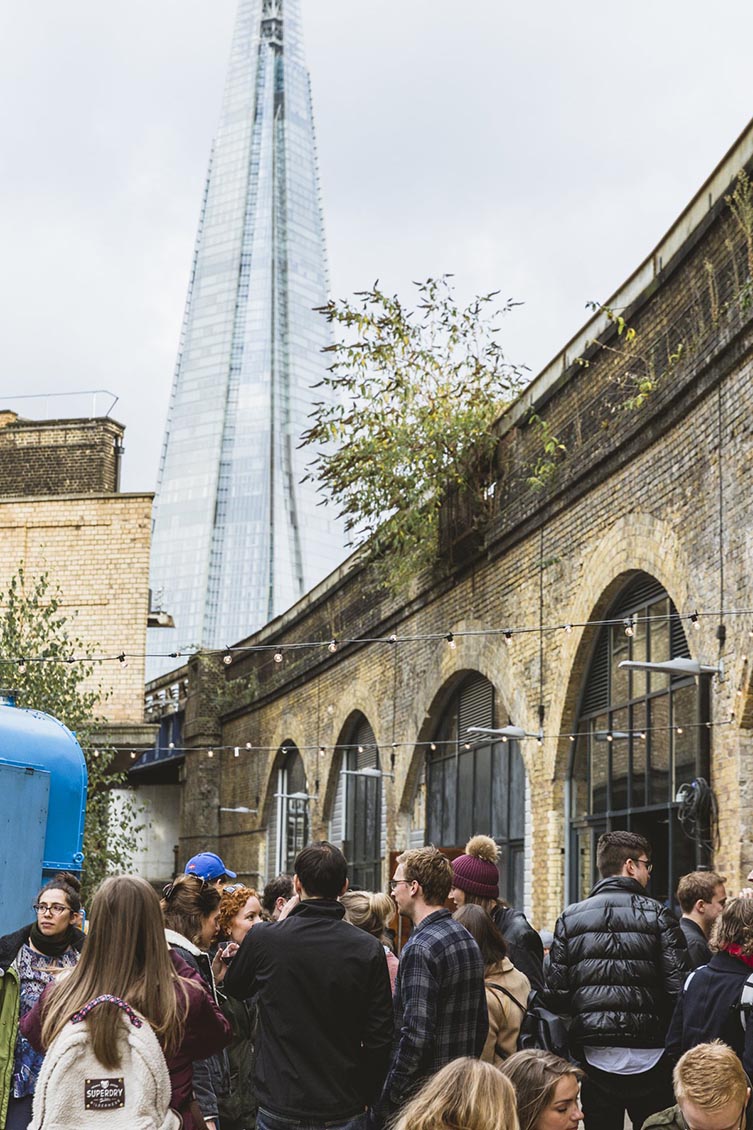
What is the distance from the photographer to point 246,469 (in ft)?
246

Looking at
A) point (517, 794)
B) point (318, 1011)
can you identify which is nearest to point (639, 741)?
point (517, 794)

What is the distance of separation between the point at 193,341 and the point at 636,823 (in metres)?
67.3

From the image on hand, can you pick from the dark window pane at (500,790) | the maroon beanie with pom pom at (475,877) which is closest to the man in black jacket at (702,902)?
the maroon beanie with pom pom at (475,877)

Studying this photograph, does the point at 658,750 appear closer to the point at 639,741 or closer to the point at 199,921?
the point at 639,741

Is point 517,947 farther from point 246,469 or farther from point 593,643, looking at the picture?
point 246,469

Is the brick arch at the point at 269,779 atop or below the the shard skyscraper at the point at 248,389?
below

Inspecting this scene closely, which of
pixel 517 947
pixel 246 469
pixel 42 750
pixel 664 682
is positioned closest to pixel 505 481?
pixel 664 682

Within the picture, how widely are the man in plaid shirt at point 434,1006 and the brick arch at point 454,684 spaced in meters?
9.54

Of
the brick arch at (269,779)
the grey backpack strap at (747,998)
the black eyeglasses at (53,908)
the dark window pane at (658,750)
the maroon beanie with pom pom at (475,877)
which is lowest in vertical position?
the grey backpack strap at (747,998)

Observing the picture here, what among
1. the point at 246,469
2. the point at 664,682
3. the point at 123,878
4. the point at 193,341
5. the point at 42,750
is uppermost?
the point at 193,341

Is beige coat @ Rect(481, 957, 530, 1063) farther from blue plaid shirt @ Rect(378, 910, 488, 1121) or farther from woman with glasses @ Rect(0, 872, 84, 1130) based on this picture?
woman with glasses @ Rect(0, 872, 84, 1130)

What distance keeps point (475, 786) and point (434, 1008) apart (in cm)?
1215

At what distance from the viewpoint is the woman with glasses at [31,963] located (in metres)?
5.56

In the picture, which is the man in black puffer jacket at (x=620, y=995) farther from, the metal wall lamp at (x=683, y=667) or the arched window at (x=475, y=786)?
the arched window at (x=475, y=786)
